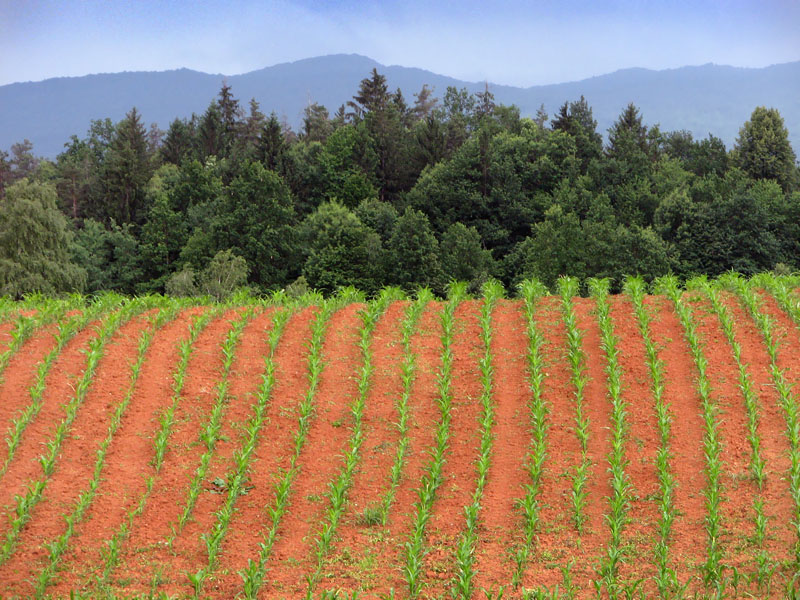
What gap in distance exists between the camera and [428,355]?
1338 centimetres

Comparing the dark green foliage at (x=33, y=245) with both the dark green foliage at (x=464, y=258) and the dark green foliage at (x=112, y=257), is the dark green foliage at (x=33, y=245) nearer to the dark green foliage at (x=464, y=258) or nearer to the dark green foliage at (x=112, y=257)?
the dark green foliage at (x=112, y=257)

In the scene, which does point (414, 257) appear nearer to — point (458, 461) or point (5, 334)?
point (5, 334)

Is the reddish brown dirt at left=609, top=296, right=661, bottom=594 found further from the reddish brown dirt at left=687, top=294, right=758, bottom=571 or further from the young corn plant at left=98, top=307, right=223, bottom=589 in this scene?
the young corn plant at left=98, top=307, right=223, bottom=589

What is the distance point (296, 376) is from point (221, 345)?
1.55 metres

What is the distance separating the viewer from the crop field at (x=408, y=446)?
346 inches

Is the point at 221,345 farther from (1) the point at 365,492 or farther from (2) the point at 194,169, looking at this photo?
(2) the point at 194,169

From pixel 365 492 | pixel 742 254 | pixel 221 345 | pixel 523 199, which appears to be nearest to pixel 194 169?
pixel 523 199

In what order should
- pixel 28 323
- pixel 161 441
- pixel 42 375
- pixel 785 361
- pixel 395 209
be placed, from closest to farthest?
pixel 161 441 → pixel 42 375 → pixel 785 361 → pixel 28 323 → pixel 395 209

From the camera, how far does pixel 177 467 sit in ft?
35.1

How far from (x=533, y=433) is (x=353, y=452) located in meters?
2.47

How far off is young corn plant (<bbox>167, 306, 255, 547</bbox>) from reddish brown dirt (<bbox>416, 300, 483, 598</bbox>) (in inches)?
115

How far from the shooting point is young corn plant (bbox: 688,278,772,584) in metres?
8.97

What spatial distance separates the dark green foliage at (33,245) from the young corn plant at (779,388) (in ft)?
119

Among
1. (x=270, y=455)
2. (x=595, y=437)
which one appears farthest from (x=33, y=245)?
(x=595, y=437)
